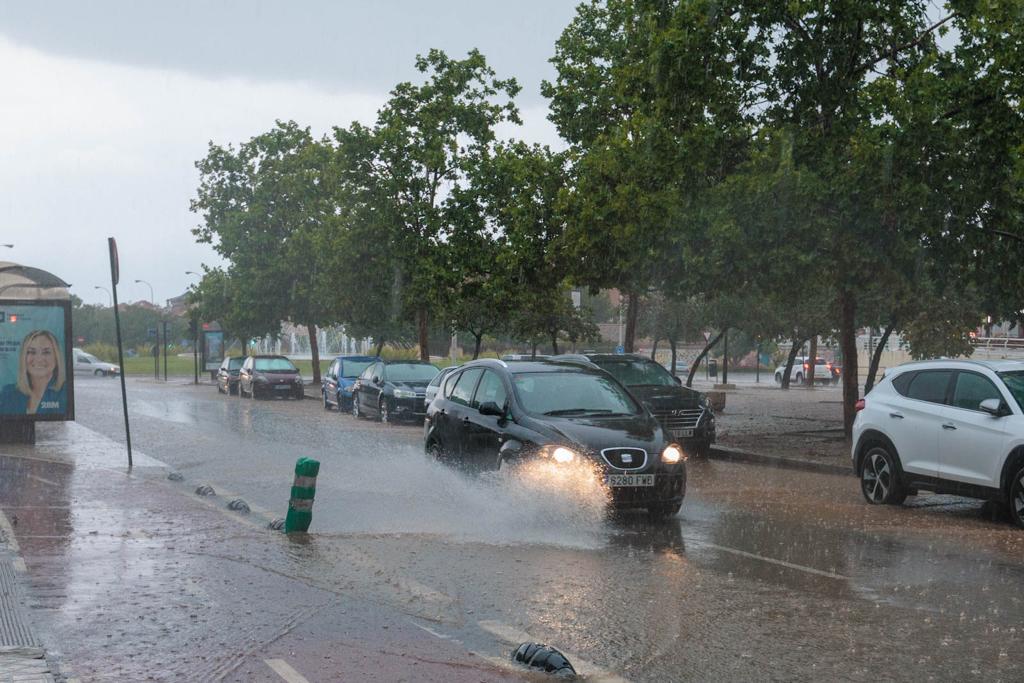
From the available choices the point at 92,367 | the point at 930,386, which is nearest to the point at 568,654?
the point at 930,386

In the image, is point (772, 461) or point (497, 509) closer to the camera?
point (497, 509)

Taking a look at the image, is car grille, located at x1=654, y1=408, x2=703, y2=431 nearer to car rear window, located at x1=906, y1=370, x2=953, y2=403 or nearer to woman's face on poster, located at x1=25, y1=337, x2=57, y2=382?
car rear window, located at x1=906, y1=370, x2=953, y2=403

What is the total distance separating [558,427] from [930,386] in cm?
425

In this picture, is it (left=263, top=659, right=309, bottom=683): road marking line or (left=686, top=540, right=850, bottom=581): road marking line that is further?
(left=686, top=540, right=850, bottom=581): road marking line

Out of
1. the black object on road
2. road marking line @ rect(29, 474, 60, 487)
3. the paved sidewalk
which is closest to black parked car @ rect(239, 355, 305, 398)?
road marking line @ rect(29, 474, 60, 487)

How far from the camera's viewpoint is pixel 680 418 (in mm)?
20625

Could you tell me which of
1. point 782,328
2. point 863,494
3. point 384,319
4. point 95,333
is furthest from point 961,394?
point 95,333

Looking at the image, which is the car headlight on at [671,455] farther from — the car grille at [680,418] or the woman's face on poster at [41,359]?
the woman's face on poster at [41,359]

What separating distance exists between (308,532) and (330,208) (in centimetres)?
4201

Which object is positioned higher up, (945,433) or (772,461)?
(945,433)

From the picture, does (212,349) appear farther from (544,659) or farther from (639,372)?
(544,659)

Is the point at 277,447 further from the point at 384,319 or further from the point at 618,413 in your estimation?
the point at 384,319

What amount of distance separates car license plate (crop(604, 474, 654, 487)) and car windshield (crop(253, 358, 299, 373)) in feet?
113

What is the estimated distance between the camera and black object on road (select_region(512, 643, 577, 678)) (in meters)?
6.19
